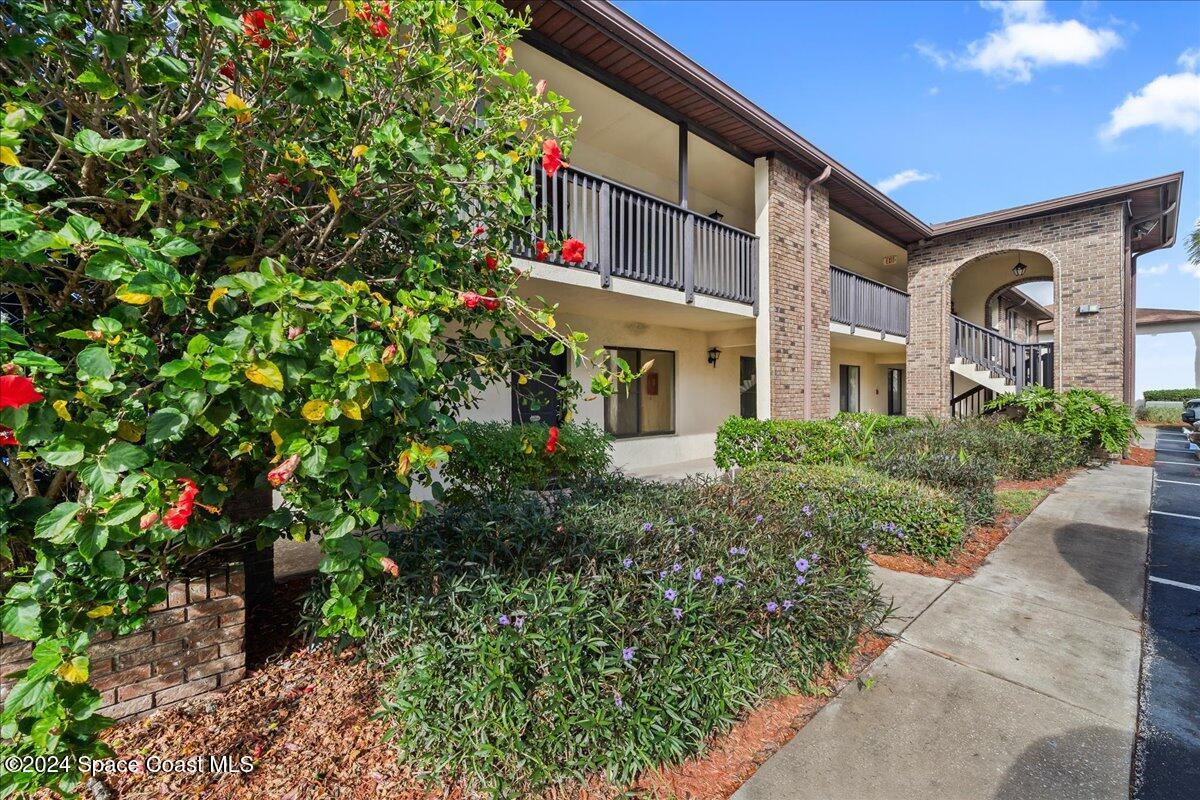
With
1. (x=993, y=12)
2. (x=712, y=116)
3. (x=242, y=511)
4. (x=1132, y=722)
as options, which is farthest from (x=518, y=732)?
(x=993, y=12)

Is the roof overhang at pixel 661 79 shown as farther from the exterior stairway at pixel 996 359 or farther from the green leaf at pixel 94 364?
the exterior stairway at pixel 996 359

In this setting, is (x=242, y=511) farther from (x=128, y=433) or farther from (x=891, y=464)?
(x=891, y=464)

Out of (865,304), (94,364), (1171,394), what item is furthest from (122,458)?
(1171,394)

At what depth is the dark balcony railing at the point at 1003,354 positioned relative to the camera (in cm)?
1243

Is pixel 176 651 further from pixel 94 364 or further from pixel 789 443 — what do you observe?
pixel 789 443

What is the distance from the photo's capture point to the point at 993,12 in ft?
25.5

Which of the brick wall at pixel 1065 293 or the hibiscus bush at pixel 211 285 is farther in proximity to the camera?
the brick wall at pixel 1065 293

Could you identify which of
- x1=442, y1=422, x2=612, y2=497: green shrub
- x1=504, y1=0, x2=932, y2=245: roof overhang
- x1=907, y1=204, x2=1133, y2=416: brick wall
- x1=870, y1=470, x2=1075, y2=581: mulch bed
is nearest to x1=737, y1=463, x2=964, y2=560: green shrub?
x1=870, y1=470, x2=1075, y2=581: mulch bed

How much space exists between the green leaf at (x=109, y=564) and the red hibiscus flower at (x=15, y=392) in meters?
0.54

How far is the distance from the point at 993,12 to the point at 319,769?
12.1 metres

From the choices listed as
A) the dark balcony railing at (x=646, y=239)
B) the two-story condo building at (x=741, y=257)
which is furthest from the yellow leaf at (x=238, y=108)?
the dark balcony railing at (x=646, y=239)

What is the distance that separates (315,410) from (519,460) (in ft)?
14.0

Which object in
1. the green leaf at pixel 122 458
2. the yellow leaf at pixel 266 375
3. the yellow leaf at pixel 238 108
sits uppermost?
the yellow leaf at pixel 238 108

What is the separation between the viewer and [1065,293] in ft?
36.6
